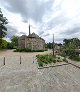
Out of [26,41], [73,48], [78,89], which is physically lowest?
[78,89]

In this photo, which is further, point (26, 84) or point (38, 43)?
point (38, 43)

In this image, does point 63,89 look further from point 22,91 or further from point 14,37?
point 14,37

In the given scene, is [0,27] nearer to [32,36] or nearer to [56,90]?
[32,36]

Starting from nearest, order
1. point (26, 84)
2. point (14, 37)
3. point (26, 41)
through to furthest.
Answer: point (26, 84) → point (26, 41) → point (14, 37)

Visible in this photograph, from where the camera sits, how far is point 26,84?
6.32m

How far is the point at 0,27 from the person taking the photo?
31.5 meters

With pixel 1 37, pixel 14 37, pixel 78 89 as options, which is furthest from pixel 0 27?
pixel 78 89

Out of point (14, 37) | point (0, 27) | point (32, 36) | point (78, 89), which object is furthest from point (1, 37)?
point (78, 89)

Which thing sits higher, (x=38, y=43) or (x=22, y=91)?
(x=38, y=43)

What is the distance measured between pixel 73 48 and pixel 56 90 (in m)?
19.8

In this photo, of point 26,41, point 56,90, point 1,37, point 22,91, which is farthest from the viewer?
point 26,41

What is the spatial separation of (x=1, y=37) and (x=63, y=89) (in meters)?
30.0

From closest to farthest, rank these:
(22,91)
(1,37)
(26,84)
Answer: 1. (22,91)
2. (26,84)
3. (1,37)

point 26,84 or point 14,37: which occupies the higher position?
point 14,37
